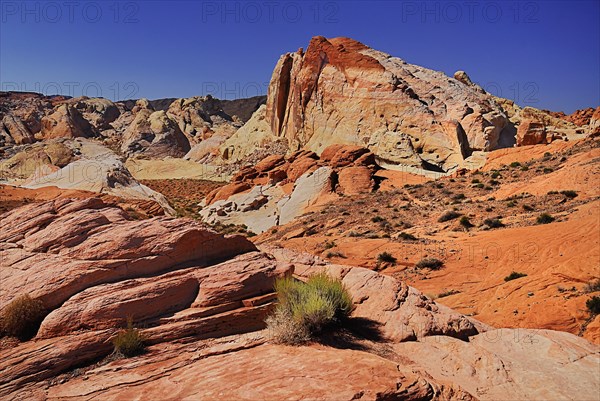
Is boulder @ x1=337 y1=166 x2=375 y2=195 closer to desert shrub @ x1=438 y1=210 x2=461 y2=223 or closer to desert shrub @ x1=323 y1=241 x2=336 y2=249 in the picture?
desert shrub @ x1=438 y1=210 x2=461 y2=223

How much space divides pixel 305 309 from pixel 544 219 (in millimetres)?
14784

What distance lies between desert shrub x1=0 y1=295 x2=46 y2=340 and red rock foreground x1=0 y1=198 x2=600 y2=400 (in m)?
0.19

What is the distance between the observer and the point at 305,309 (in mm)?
6367

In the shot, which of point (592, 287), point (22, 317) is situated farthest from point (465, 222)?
point (22, 317)

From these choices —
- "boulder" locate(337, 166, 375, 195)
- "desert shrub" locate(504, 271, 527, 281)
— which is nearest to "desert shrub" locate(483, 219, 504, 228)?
"desert shrub" locate(504, 271, 527, 281)

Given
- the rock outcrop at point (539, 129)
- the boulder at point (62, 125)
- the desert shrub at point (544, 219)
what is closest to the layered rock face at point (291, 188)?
the desert shrub at point (544, 219)

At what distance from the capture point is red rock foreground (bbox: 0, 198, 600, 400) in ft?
16.5

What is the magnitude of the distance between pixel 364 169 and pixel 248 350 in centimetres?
2828

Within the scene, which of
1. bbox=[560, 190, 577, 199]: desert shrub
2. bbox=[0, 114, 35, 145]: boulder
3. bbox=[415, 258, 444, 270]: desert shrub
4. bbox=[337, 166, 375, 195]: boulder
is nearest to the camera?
bbox=[415, 258, 444, 270]: desert shrub

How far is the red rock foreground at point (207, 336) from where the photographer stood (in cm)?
503

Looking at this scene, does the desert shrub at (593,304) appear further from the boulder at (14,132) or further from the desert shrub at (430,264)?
the boulder at (14,132)

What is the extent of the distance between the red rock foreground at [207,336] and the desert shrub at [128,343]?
0.15 m

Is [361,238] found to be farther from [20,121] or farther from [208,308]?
[20,121]

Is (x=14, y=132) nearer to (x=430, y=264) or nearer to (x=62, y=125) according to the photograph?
(x=62, y=125)
